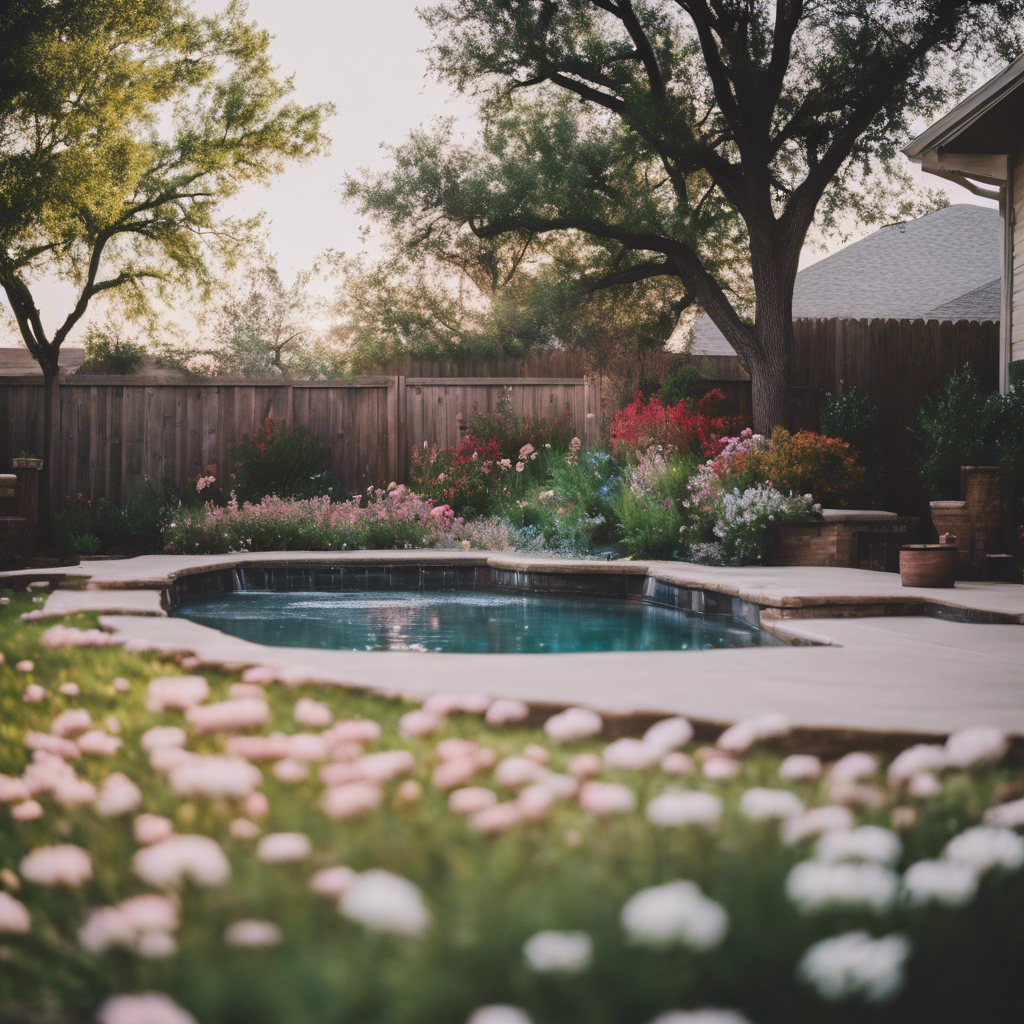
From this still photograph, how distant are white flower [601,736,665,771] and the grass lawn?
45 millimetres

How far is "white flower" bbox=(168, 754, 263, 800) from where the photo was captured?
1559mm

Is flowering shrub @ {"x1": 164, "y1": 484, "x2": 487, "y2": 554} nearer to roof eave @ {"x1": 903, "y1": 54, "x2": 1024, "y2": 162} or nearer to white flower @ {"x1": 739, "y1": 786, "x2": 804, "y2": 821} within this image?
roof eave @ {"x1": 903, "y1": 54, "x2": 1024, "y2": 162}

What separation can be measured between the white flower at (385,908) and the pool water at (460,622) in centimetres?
347

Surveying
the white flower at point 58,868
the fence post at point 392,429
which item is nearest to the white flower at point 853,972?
the white flower at point 58,868

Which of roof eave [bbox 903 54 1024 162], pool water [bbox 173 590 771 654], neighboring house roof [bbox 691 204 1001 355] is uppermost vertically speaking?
neighboring house roof [bbox 691 204 1001 355]

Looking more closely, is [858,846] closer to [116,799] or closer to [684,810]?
[684,810]

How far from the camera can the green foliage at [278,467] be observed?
34.1 feet

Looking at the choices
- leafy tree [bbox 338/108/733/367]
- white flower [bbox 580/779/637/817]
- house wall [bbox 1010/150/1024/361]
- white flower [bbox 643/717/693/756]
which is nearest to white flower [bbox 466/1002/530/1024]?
white flower [bbox 580/779/637/817]

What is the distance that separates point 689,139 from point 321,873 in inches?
397

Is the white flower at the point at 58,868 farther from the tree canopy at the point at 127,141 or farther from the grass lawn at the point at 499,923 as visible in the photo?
the tree canopy at the point at 127,141

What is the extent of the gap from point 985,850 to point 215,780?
1113 millimetres

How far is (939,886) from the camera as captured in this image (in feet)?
4.25

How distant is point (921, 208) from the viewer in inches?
497

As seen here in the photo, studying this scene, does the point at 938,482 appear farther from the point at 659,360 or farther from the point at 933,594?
the point at 659,360
